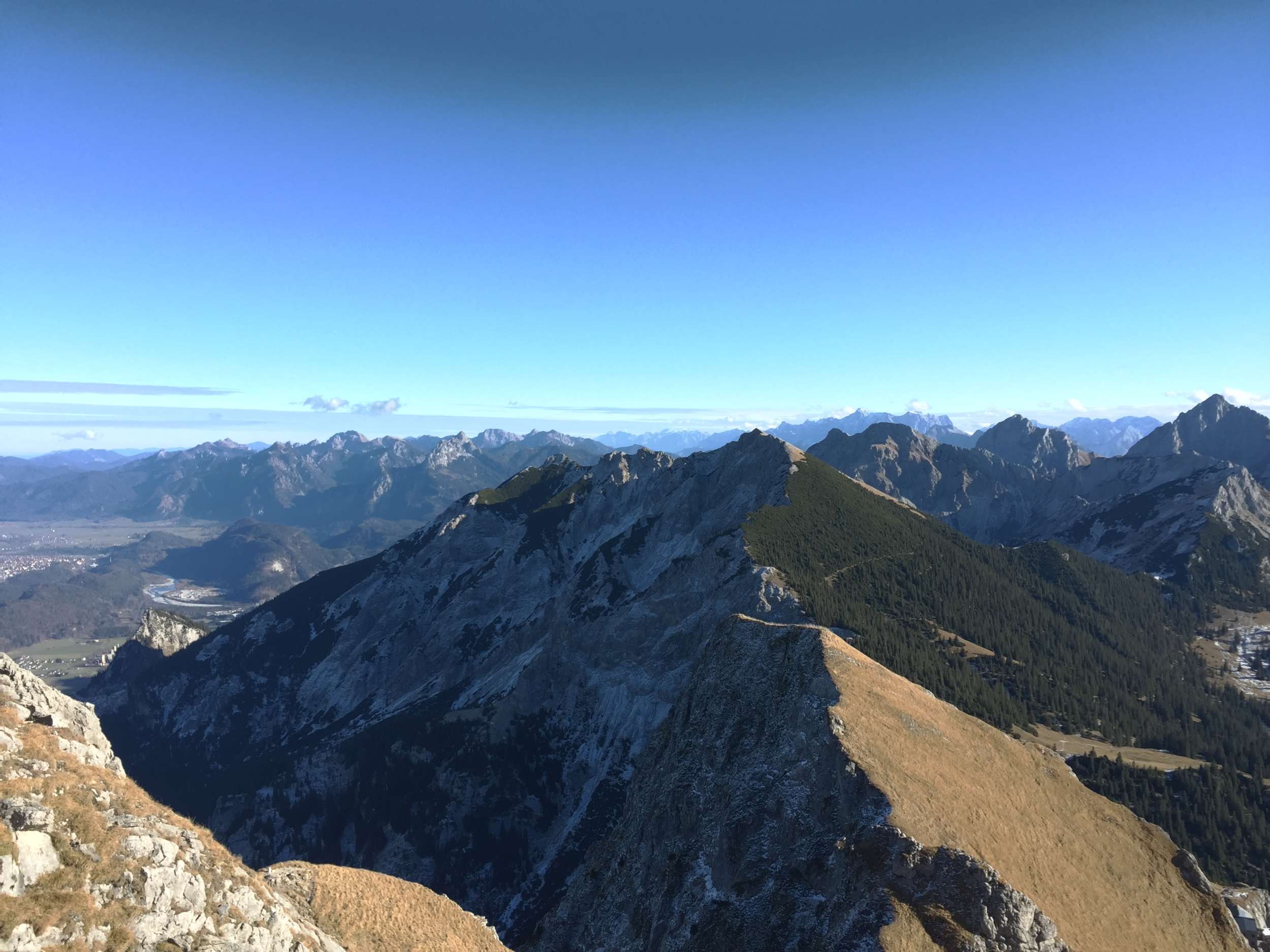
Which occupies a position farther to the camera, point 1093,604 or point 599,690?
point 1093,604

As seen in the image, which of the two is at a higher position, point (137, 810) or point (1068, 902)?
point (137, 810)

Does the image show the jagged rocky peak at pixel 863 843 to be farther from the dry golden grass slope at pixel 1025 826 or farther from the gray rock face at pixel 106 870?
the gray rock face at pixel 106 870

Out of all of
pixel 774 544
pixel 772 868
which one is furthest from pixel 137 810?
pixel 774 544

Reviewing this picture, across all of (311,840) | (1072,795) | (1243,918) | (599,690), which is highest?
(1072,795)

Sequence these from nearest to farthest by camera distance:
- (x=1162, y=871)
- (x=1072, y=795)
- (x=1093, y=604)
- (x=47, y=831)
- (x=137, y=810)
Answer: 1. (x=47, y=831)
2. (x=137, y=810)
3. (x=1162, y=871)
4. (x=1072, y=795)
5. (x=1093, y=604)

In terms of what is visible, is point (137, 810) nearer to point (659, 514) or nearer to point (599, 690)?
point (599, 690)

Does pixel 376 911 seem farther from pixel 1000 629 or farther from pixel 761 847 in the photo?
pixel 1000 629

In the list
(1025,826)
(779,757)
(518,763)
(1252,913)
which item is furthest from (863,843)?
(518,763)
